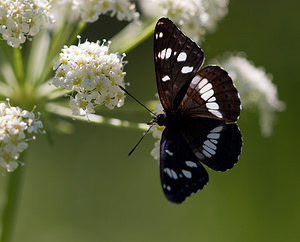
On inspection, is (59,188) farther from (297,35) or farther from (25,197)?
(297,35)

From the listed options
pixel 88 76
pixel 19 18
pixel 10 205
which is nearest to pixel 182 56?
pixel 88 76

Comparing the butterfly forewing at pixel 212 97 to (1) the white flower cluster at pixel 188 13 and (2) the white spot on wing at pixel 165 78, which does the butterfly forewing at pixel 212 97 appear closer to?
(2) the white spot on wing at pixel 165 78

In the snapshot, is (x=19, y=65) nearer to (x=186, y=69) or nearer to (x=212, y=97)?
(x=186, y=69)

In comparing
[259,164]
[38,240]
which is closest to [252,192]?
[259,164]

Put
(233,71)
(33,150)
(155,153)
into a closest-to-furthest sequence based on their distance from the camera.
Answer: (155,153) → (233,71) → (33,150)

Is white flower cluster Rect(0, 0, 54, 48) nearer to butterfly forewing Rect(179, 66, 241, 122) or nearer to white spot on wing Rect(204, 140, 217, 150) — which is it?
butterfly forewing Rect(179, 66, 241, 122)

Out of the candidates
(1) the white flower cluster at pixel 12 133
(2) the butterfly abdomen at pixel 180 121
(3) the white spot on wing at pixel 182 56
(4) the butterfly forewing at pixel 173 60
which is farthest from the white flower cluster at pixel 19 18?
(2) the butterfly abdomen at pixel 180 121
